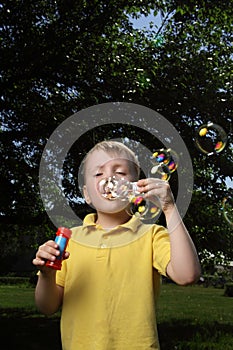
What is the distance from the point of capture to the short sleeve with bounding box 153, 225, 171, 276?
234 centimetres

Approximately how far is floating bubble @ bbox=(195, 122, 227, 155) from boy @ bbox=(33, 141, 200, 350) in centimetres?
227

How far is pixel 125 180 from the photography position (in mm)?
2463

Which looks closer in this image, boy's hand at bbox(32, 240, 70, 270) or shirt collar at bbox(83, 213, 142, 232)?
boy's hand at bbox(32, 240, 70, 270)

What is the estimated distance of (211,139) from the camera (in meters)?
4.81

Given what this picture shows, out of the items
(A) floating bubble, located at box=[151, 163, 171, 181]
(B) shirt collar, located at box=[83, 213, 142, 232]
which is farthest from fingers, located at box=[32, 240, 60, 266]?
(A) floating bubble, located at box=[151, 163, 171, 181]

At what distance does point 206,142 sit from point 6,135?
16.2ft

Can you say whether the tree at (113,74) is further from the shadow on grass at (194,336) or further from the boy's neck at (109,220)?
the boy's neck at (109,220)

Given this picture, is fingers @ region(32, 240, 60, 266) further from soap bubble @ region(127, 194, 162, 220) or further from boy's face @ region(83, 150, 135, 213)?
soap bubble @ region(127, 194, 162, 220)

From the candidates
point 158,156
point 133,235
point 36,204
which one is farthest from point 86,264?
point 36,204

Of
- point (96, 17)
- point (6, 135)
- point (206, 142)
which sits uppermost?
point (96, 17)

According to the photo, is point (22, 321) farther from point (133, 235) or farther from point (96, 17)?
point (133, 235)

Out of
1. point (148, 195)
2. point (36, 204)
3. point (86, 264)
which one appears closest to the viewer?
point (148, 195)

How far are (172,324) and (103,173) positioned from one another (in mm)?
10288

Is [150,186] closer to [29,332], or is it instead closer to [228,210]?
[228,210]
